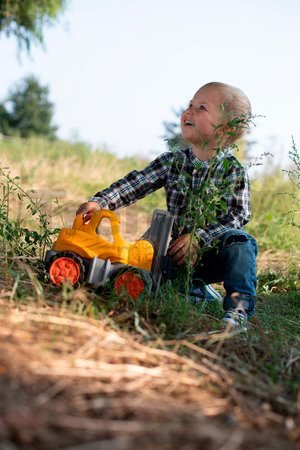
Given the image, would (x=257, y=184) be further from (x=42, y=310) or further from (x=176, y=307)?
(x=42, y=310)

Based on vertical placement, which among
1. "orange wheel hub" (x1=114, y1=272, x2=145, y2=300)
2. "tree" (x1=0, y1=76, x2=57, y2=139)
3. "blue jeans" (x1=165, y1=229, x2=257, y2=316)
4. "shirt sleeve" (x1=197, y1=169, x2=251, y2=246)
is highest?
"tree" (x1=0, y1=76, x2=57, y2=139)

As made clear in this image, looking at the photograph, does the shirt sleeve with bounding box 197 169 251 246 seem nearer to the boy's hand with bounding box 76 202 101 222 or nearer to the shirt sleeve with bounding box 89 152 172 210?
the shirt sleeve with bounding box 89 152 172 210

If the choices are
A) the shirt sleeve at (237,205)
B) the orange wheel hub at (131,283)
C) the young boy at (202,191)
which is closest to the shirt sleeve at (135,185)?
the young boy at (202,191)

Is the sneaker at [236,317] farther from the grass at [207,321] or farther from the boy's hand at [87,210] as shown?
the boy's hand at [87,210]

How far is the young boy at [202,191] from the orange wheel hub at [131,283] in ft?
0.87

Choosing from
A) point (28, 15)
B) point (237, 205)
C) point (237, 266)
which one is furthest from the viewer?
point (28, 15)

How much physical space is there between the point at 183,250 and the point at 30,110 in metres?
31.9

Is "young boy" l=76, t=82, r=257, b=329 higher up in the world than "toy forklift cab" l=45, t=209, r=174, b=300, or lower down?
higher up

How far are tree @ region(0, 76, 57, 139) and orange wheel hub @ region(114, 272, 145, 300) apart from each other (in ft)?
99.4

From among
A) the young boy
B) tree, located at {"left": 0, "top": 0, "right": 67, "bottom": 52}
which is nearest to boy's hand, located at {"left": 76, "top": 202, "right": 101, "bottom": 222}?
the young boy

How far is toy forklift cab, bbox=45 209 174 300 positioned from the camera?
7.48ft

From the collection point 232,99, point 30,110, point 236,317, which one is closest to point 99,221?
point 236,317

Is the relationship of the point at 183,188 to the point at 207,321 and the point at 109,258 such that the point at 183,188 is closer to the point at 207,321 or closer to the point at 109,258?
the point at 109,258

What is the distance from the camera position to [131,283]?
2.30 metres
